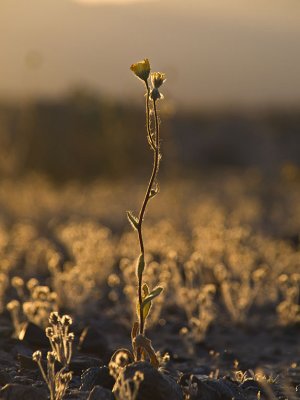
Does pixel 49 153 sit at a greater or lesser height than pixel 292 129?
lesser

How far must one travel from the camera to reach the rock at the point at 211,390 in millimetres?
3252

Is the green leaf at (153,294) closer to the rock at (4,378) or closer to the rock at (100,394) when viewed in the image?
the rock at (100,394)

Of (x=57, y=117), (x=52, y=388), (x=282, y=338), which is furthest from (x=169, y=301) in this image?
(x=57, y=117)

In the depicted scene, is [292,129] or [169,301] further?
[292,129]

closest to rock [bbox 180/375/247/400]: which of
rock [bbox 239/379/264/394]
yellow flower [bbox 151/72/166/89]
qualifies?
rock [bbox 239/379/264/394]

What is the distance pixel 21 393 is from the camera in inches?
123

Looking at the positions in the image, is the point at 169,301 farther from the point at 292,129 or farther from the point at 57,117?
the point at 292,129

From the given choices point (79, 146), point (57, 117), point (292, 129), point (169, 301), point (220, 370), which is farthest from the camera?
point (292, 129)

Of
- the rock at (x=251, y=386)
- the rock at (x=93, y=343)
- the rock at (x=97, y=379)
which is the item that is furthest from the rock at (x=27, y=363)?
the rock at (x=251, y=386)

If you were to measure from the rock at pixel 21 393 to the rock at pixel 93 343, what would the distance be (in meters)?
1.19

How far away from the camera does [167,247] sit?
7.01 m

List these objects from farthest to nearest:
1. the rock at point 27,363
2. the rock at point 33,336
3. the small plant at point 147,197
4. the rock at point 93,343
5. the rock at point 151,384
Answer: the rock at point 93,343 → the rock at point 33,336 → the rock at point 27,363 → the small plant at point 147,197 → the rock at point 151,384

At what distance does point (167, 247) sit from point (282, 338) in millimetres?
1871

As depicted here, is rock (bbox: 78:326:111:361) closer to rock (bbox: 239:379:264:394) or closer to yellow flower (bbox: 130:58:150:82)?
rock (bbox: 239:379:264:394)
